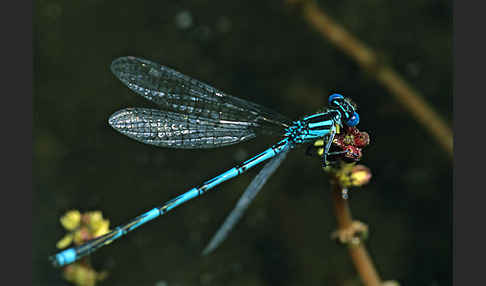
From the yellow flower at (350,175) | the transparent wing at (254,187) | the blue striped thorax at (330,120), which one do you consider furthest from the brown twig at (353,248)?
the transparent wing at (254,187)

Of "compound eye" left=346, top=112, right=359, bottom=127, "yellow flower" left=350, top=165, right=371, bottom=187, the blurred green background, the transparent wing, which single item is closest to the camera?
"yellow flower" left=350, top=165, right=371, bottom=187

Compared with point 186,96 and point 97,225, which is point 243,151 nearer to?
point 186,96

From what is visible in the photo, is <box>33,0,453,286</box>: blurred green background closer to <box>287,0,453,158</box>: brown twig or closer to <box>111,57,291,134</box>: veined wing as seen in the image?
<box>287,0,453,158</box>: brown twig

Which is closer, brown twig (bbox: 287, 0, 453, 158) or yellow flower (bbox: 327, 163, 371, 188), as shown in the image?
yellow flower (bbox: 327, 163, 371, 188)

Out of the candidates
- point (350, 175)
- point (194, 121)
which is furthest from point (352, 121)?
point (194, 121)

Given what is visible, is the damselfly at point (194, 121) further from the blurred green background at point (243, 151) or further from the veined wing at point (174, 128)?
the blurred green background at point (243, 151)

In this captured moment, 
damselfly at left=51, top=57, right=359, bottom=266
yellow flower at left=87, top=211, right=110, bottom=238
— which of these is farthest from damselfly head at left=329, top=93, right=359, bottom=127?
yellow flower at left=87, top=211, right=110, bottom=238
